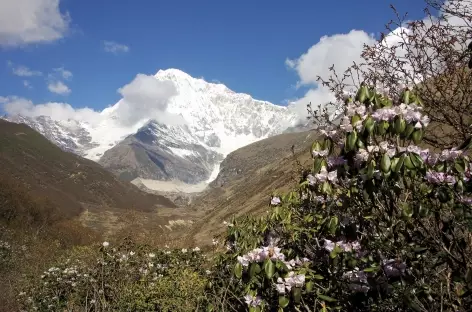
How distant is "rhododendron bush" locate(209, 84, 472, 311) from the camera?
3.48 m

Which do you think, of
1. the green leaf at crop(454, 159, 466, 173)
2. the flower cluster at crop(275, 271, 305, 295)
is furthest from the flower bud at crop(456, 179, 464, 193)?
the flower cluster at crop(275, 271, 305, 295)

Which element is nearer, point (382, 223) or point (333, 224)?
point (333, 224)

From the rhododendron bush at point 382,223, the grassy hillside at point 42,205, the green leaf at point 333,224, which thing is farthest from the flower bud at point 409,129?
the grassy hillside at point 42,205

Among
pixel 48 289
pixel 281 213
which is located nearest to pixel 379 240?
pixel 281 213

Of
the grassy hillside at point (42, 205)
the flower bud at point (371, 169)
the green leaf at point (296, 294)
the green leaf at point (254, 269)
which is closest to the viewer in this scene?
the flower bud at point (371, 169)

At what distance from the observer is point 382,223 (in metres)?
4.47

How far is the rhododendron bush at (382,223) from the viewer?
3484 mm

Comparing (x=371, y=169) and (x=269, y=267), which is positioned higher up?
(x=371, y=169)

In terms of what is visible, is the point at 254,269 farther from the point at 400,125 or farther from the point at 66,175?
the point at 66,175

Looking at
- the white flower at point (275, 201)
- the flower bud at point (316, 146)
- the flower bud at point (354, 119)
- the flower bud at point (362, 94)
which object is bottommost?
the white flower at point (275, 201)

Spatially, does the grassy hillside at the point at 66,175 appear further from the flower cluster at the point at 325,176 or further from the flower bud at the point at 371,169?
the flower bud at the point at 371,169

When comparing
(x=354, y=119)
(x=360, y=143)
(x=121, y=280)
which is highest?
(x=354, y=119)

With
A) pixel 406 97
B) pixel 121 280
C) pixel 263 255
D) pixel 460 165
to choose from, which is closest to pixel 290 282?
pixel 263 255

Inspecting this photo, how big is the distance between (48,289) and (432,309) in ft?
37.8
